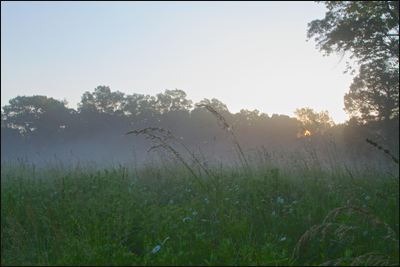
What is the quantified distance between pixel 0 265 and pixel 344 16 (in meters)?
14.6

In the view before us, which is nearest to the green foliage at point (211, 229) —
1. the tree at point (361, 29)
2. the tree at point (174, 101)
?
the tree at point (361, 29)

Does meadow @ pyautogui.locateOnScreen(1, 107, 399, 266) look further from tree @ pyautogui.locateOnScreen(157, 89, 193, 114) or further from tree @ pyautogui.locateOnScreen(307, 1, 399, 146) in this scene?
tree @ pyautogui.locateOnScreen(157, 89, 193, 114)

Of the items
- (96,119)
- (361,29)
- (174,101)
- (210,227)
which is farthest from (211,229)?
(96,119)

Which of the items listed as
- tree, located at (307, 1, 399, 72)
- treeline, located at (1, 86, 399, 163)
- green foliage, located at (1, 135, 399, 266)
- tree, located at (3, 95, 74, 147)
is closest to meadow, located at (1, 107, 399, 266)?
green foliage, located at (1, 135, 399, 266)

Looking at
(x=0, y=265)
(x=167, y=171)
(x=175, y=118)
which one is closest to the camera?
(x=0, y=265)

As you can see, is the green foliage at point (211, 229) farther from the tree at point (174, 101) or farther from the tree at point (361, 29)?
the tree at point (174, 101)

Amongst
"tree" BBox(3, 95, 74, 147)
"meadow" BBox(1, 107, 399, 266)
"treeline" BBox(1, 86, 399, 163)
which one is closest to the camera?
"meadow" BBox(1, 107, 399, 266)

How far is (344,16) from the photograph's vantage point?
11266 mm

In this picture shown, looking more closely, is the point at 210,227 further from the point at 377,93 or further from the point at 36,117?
the point at 36,117

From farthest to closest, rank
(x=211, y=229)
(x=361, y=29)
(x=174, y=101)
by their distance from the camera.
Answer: (x=174, y=101) < (x=361, y=29) < (x=211, y=229)

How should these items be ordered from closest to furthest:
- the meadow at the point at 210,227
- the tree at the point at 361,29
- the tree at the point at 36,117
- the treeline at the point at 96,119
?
the meadow at the point at 210,227, the tree at the point at 361,29, the treeline at the point at 96,119, the tree at the point at 36,117

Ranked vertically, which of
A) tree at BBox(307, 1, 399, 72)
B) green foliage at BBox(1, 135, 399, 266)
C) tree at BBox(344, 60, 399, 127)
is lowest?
green foliage at BBox(1, 135, 399, 266)

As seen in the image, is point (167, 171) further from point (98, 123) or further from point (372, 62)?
point (98, 123)

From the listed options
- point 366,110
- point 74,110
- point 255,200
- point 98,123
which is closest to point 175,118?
point 98,123
